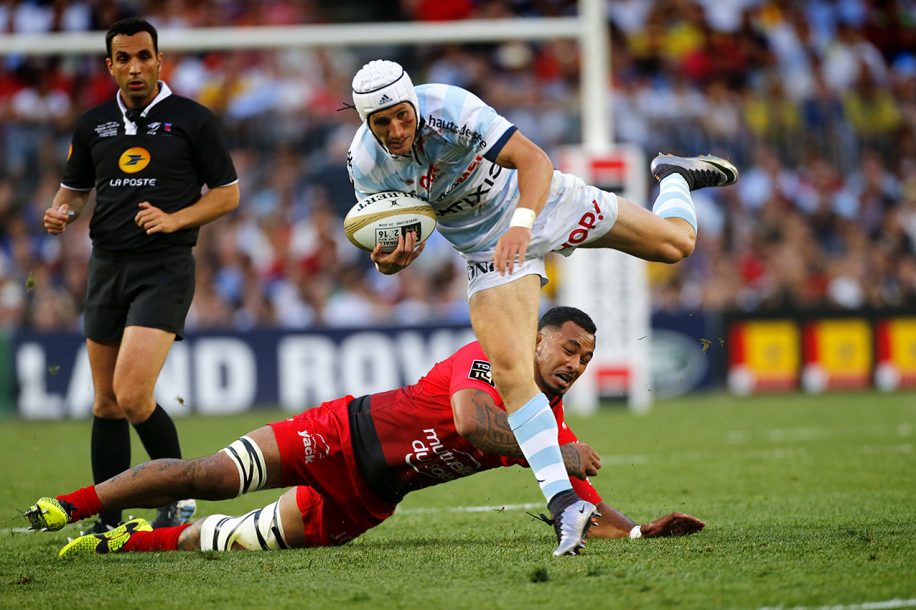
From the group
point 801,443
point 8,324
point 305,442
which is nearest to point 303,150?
point 8,324

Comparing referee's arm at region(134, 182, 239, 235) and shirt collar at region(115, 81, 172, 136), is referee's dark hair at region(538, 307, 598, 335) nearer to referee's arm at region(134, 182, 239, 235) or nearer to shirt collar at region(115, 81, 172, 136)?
referee's arm at region(134, 182, 239, 235)

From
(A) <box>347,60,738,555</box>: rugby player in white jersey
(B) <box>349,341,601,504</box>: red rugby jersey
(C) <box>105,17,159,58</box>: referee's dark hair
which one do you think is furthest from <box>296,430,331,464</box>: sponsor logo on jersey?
(C) <box>105,17,159,58</box>: referee's dark hair

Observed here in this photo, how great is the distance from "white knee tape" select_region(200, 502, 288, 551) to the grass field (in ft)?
0.46

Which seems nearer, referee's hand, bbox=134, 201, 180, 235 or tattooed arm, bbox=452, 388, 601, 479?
tattooed arm, bbox=452, 388, 601, 479

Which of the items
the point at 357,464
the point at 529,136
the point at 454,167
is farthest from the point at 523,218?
the point at 529,136

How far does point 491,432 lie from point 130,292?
211cm

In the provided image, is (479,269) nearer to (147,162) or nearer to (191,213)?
(191,213)

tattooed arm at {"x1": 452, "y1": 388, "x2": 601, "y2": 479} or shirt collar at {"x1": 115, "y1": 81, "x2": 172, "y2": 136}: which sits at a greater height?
shirt collar at {"x1": 115, "y1": 81, "x2": 172, "y2": 136}

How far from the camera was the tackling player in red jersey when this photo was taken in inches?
216

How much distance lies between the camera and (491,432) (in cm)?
544

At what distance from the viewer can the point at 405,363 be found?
47.9 ft

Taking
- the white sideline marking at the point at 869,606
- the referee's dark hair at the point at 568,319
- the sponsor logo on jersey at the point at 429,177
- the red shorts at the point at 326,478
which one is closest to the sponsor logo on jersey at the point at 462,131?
the sponsor logo on jersey at the point at 429,177

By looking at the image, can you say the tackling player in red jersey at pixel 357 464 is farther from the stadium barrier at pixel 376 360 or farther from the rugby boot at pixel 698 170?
the stadium barrier at pixel 376 360

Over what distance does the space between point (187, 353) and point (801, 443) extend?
708cm
